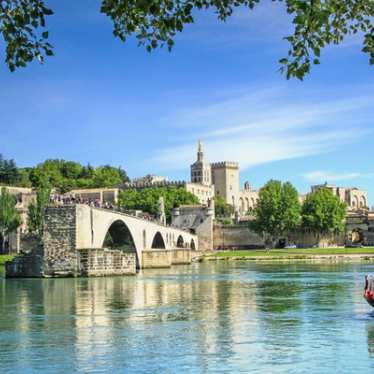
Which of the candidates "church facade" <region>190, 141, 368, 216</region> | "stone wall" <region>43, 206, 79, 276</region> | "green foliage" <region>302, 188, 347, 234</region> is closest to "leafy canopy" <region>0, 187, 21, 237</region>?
"stone wall" <region>43, 206, 79, 276</region>

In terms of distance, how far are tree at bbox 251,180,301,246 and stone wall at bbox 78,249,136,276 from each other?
173 feet

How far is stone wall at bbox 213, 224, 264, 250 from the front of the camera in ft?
362

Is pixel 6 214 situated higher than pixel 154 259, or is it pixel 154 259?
pixel 6 214

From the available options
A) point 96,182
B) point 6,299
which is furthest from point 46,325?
point 96,182

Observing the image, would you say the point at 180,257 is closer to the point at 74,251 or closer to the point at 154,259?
the point at 154,259

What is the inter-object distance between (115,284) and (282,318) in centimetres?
1873

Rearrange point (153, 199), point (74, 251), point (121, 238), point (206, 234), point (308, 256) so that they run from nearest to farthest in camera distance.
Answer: point (74, 251) → point (121, 238) → point (308, 256) → point (206, 234) → point (153, 199)

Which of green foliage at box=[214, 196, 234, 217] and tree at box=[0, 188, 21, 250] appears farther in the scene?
green foliage at box=[214, 196, 234, 217]

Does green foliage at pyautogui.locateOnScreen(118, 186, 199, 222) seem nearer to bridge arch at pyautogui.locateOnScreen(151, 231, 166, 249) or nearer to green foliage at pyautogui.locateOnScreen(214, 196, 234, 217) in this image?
green foliage at pyautogui.locateOnScreen(214, 196, 234, 217)

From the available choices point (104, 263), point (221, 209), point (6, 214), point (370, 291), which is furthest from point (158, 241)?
point (221, 209)

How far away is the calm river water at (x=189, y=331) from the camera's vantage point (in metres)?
14.5

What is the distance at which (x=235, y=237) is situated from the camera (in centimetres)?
11012

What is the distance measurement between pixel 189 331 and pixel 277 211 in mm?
81729

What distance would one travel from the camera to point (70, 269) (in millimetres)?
43906
